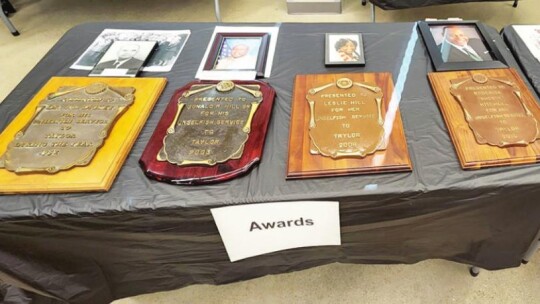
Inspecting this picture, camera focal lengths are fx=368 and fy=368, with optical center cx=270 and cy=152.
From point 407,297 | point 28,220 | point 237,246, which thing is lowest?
point 407,297

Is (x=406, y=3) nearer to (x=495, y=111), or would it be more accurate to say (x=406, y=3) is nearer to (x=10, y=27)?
(x=495, y=111)

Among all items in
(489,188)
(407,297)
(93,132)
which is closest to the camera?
(489,188)

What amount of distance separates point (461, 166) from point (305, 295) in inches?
23.5

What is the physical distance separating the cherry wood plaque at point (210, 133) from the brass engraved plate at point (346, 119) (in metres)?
0.12

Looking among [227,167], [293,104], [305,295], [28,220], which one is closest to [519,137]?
[293,104]

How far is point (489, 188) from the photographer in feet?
2.31

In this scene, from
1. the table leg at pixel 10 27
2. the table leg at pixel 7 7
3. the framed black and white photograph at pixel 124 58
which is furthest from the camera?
the table leg at pixel 7 7

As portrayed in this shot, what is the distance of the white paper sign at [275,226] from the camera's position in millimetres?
727

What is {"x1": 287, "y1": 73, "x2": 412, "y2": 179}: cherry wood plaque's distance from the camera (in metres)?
0.73

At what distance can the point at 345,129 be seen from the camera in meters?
0.78

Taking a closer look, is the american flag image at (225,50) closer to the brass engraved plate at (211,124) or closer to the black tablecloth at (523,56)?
the brass engraved plate at (211,124)

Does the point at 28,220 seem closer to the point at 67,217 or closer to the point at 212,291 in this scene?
the point at 67,217

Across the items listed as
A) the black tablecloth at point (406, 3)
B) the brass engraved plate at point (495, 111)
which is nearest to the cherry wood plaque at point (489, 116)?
the brass engraved plate at point (495, 111)

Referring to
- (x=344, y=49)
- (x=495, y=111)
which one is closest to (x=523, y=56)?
(x=495, y=111)
